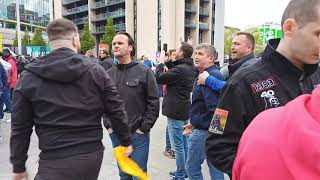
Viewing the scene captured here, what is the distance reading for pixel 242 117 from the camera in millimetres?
1873

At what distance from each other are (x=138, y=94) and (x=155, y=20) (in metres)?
56.2

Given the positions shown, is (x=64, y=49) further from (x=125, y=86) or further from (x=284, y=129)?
(x=284, y=129)

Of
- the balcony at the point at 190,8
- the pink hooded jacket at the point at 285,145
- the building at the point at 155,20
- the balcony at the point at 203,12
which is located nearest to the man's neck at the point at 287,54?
the pink hooded jacket at the point at 285,145

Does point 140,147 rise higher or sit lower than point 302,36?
lower

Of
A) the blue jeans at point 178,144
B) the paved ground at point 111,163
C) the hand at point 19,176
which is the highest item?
the hand at point 19,176

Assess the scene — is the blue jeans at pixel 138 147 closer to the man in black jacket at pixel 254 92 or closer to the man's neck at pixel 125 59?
the man's neck at pixel 125 59

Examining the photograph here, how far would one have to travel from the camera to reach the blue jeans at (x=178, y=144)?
16.7ft

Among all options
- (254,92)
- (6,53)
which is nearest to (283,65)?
(254,92)

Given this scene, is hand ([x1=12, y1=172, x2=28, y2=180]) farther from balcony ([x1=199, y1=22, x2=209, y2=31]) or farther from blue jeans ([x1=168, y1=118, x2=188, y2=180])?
balcony ([x1=199, y1=22, x2=209, y2=31])

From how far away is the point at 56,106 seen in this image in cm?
266

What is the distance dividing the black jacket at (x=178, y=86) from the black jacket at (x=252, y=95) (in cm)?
338

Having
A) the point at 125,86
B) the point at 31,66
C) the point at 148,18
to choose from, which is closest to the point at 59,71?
the point at 31,66

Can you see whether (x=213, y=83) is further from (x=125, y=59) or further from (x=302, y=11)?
(x=302, y=11)

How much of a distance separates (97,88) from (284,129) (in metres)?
2.06
